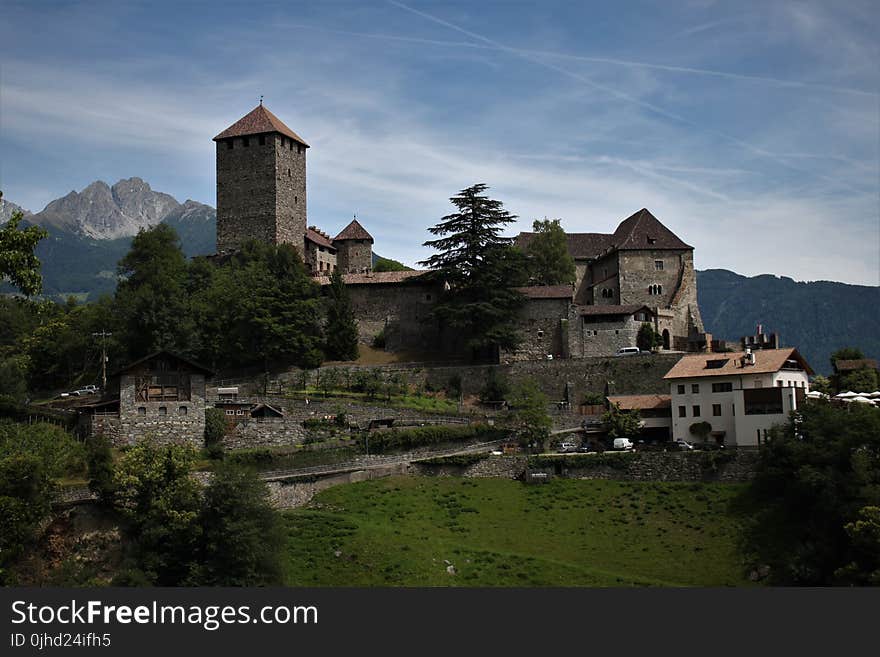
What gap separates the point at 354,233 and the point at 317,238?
3.95 meters

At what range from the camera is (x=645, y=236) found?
8300cm

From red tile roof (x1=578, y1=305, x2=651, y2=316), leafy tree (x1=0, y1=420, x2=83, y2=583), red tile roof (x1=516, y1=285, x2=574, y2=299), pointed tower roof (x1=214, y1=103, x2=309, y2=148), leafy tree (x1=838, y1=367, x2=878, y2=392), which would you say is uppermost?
pointed tower roof (x1=214, y1=103, x2=309, y2=148)

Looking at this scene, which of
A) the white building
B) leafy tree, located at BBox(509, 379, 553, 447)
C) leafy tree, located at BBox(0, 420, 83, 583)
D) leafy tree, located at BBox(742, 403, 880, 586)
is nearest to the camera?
leafy tree, located at BBox(0, 420, 83, 583)

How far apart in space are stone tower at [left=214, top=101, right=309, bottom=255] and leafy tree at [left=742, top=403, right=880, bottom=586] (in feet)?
149

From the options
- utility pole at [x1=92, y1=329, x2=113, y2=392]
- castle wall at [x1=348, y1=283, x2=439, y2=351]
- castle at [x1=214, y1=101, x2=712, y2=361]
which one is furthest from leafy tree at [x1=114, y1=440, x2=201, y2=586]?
castle at [x1=214, y1=101, x2=712, y2=361]

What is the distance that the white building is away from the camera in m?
54.9

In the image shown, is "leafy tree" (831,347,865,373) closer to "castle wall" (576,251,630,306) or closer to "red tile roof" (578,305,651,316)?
"red tile roof" (578,305,651,316)

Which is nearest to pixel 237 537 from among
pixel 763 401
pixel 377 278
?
pixel 763 401

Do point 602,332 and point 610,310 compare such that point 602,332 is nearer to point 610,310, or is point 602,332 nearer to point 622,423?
point 610,310

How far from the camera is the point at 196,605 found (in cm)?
3050

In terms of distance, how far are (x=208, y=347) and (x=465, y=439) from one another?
20.1 meters

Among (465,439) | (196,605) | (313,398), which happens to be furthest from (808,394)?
(196,605)

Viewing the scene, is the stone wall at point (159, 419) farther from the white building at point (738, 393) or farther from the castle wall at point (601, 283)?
the castle wall at point (601, 283)

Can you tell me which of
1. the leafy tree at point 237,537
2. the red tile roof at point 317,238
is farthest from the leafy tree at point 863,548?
the red tile roof at point 317,238
